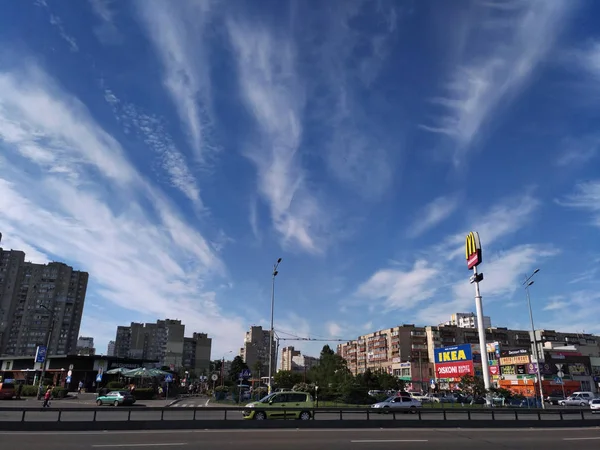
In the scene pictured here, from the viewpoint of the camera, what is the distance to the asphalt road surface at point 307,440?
15305mm

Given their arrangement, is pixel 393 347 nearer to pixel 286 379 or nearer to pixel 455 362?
pixel 286 379

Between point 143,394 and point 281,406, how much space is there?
35199mm

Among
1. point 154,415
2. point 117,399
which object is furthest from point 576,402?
point 117,399

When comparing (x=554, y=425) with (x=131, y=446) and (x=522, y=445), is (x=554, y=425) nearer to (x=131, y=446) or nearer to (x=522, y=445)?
(x=522, y=445)

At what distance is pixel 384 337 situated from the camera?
145250 millimetres

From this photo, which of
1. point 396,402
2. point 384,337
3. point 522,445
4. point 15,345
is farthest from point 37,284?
point 522,445

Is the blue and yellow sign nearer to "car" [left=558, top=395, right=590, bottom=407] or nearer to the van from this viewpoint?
"car" [left=558, top=395, right=590, bottom=407]

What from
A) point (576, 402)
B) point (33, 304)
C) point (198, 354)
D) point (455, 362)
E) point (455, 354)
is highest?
point (33, 304)

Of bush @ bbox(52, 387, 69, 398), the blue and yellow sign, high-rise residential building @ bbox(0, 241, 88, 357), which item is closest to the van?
bush @ bbox(52, 387, 69, 398)

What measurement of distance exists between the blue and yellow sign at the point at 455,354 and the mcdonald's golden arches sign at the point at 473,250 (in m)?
18.6

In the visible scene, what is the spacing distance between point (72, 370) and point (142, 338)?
Answer: 119662mm

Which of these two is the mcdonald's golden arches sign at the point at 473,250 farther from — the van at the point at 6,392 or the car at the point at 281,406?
the van at the point at 6,392

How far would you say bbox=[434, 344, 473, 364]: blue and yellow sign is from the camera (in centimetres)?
8194

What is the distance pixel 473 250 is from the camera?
244 ft
